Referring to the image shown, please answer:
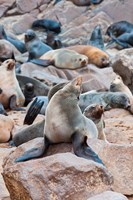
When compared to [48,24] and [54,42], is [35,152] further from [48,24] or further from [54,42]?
[48,24]

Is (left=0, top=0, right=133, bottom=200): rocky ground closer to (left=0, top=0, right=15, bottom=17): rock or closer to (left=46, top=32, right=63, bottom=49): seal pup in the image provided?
(left=46, top=32, right=63, bottom=49): seal pup

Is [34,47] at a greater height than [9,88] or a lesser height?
lesser

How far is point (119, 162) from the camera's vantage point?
393 cm

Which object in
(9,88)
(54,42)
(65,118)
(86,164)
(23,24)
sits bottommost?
(23,24)

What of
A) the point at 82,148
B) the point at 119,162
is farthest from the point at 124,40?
the point at 119,162

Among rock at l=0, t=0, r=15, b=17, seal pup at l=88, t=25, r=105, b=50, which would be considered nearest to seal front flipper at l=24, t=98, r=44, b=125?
seal pup at l=88, t=25, r=105, b=50

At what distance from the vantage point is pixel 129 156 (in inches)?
156

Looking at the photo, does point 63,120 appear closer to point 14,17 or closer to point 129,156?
point 129,156

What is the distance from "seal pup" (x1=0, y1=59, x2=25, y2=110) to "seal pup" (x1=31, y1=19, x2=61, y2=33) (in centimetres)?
1169

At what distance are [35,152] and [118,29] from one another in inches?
603

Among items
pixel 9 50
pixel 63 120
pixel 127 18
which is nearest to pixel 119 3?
pixel 127 18

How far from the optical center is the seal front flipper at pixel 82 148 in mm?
3896

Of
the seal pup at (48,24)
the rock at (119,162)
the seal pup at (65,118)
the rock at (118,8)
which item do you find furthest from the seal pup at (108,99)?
the rock at (118,8)

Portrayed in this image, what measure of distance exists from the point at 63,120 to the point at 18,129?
1.87 meters
